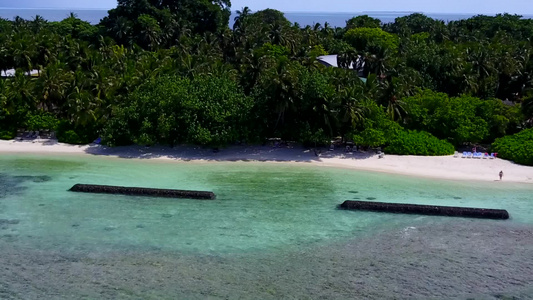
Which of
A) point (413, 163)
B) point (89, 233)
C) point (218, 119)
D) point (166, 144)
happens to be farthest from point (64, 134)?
point (413, 163)

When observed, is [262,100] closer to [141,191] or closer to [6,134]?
[141,191]

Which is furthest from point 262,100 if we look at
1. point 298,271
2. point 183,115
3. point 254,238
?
point 298,271

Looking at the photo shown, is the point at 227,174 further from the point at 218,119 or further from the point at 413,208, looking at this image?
the point at 413,208

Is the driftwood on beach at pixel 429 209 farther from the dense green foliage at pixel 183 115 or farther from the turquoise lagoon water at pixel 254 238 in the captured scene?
the dense green foliage at pixel 183 115

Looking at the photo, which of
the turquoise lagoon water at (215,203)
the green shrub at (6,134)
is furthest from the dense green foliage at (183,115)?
the green shrub at (6,134)

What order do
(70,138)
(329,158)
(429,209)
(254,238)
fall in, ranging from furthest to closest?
1. (70,138)
2. (329,158)
3. (429,209)
4. (254,238)

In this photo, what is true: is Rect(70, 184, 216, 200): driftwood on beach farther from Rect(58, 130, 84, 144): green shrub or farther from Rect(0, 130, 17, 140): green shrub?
Rect(0, 130, 17, 140): green shrub

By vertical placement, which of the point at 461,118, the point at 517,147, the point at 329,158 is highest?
the point at 461,118

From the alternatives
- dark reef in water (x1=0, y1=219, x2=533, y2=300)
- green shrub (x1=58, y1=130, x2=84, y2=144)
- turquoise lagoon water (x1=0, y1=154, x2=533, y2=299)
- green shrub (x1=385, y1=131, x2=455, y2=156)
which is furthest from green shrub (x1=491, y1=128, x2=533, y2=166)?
green shrub (x1=58, y1=130, x2=84, y2=144)
